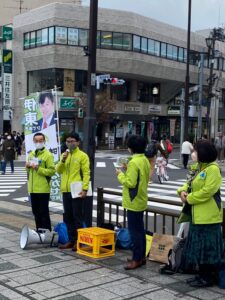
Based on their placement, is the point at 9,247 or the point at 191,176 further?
the point at 9,247

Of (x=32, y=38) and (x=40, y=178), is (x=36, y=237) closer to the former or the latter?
(x=40, y=178)

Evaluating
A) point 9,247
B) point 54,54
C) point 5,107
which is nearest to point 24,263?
point 9,247

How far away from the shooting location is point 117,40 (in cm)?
4356

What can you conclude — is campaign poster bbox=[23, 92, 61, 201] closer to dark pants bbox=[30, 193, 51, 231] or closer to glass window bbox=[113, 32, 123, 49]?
dark pants bbox=[30, 193, 51, 231]

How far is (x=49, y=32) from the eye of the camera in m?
42.2

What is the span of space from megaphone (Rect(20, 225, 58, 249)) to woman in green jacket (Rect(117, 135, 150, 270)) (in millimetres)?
1613

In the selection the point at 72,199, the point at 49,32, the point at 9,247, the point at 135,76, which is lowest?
the point at 9,247

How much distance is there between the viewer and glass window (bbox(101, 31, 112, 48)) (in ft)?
141

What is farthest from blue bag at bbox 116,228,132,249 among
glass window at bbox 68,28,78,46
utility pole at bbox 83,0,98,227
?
glass window at bbox 68,28,78,46

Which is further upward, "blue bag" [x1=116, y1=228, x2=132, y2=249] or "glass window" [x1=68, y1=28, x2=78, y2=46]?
"glass window" [x1=68, y1=28, x2=78, y2=46]

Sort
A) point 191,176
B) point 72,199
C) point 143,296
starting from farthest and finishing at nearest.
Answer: point 72,199 < point 191,176 < point 143,296

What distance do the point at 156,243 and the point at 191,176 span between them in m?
1.30

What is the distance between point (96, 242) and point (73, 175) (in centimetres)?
106

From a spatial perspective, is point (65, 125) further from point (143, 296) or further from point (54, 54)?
point (143, 296)
